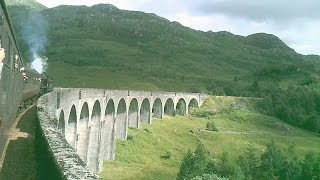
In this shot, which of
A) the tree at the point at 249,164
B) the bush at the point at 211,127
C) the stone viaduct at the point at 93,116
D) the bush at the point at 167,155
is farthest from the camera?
the bush at the point at 211,127

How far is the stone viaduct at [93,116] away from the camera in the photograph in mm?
27702

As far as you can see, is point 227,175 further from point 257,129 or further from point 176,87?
point 176,87

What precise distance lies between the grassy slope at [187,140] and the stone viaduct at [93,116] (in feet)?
8.27

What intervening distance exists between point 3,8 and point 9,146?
462cm

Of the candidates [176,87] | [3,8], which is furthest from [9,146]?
[176,87]

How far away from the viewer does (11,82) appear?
1736 cm

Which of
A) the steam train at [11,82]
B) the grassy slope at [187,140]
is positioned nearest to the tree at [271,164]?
the grassy slope at [187,140]

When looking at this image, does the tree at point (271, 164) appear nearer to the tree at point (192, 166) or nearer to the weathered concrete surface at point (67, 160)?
the tree at point (192, 166)

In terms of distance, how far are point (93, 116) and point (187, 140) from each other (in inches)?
1419

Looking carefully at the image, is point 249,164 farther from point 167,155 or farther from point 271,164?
point 167,155

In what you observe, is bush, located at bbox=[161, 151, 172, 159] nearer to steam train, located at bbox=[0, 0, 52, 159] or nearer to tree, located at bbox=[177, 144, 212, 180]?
tree, located at bbox=[177, 144, 212, 180]

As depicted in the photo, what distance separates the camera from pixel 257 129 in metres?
101

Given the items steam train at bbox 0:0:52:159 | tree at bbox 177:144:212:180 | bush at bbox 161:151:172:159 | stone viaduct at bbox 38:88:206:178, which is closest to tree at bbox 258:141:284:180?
bush at bbox 161:151:172:159

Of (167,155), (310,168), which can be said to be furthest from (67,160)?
(310,168)
